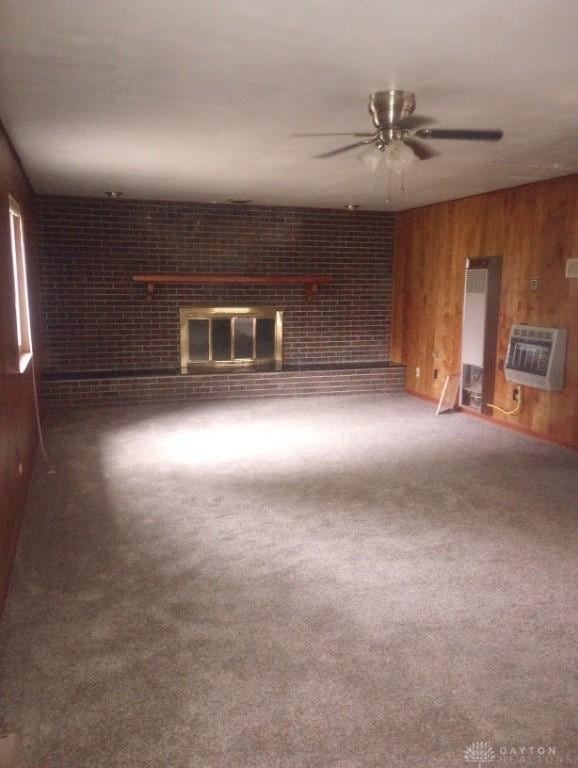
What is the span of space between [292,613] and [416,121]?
2337 mm

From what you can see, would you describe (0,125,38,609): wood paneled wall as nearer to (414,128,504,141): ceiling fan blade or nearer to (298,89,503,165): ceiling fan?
(298,89,503,165): ceiling fan

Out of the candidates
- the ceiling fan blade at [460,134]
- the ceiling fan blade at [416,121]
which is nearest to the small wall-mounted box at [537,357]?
the ceiling fan blade at [416,121]

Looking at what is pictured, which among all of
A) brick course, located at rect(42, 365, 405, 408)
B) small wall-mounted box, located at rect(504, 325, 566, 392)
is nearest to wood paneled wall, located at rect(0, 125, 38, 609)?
brick course, located at rect(42, 365, 405, 408)

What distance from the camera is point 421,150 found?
11.3ft

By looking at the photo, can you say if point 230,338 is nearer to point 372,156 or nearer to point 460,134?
point 372,156

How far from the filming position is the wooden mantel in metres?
6.00

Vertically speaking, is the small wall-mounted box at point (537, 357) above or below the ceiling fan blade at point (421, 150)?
below

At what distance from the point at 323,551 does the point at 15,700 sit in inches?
54.4

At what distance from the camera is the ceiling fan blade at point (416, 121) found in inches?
111

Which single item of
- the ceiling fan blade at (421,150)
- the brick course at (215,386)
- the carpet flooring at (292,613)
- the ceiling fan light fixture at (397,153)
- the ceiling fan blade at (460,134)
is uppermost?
the ceiling fan blade at (421,150)

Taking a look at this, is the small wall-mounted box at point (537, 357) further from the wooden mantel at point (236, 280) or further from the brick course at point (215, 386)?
the wooden mantel at point (236, 280)

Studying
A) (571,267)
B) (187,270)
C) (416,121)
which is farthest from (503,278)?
(187,270)

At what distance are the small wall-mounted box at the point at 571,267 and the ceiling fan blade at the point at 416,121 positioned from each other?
1.97 meters

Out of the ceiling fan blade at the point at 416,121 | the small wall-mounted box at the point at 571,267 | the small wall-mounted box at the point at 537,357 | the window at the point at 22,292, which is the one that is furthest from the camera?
the small wall-mounted box at the point at 537,357
